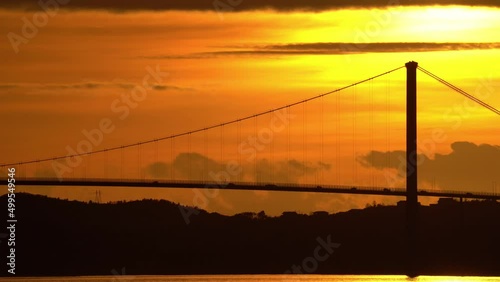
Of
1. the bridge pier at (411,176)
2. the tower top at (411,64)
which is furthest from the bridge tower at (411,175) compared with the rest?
the tower top at (411,64)

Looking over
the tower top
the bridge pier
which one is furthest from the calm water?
the tower top

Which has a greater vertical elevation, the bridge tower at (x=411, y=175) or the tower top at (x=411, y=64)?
the tower top at (x=411, y=64)

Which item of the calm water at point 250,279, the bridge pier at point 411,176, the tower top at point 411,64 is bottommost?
the calm water at point 250,279

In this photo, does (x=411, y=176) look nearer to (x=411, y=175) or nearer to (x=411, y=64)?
(x=411, y=175)

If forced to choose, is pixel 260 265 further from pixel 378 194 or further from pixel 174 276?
pixel 378 194

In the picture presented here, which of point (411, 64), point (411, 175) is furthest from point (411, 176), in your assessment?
point (411, 64)

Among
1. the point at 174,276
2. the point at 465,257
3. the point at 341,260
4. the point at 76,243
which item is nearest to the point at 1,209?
the point at 76,243

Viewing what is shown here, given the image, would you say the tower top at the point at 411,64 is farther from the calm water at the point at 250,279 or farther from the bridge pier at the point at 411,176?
the calm water at the point at 250,279
